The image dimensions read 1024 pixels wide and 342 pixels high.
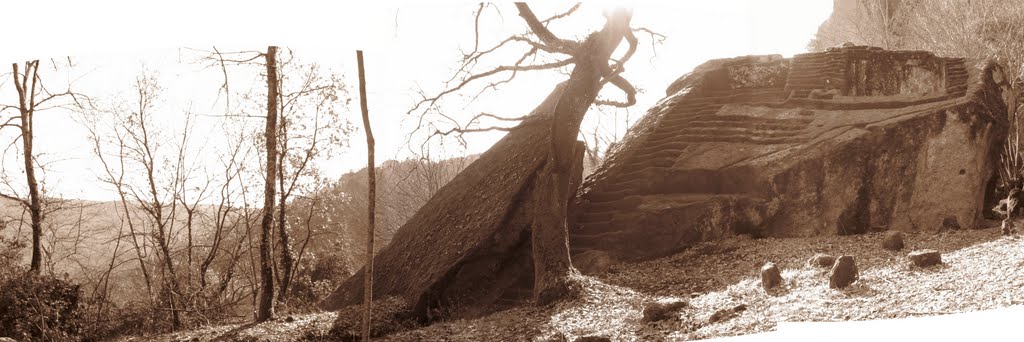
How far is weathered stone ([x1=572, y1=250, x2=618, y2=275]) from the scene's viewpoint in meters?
7.90

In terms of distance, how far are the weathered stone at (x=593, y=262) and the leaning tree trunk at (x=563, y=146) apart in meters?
0.75

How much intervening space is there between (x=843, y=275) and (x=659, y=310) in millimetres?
858

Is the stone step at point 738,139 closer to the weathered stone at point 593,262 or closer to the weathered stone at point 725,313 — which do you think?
the weathered stone at point 593,262

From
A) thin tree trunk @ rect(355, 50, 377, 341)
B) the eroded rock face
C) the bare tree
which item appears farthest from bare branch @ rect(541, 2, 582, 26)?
the eroded rock face

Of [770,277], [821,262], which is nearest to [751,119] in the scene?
[821,262]

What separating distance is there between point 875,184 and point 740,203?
1292mm

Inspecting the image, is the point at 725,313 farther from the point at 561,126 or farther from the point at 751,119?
the point at 751,119

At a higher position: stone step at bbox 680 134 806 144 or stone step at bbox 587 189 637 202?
stone step at bbox 680 134 806 144

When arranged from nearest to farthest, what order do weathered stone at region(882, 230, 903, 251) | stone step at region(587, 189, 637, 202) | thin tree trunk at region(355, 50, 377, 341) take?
thin tree trunk at region(355, 50, 377, 341) → weathered stone at region(882, 230, 903, 251) → stone step at region(587, 189, 637, 202)

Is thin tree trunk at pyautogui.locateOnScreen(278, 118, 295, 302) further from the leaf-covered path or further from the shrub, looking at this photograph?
the shrub

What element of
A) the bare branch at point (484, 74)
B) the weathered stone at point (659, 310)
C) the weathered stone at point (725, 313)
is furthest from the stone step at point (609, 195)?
the weathered stone at point (725, 313)

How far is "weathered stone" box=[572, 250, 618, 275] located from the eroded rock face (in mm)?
232

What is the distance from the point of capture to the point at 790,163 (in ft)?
28.2

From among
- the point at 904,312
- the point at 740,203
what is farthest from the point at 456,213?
the point at 904,312
